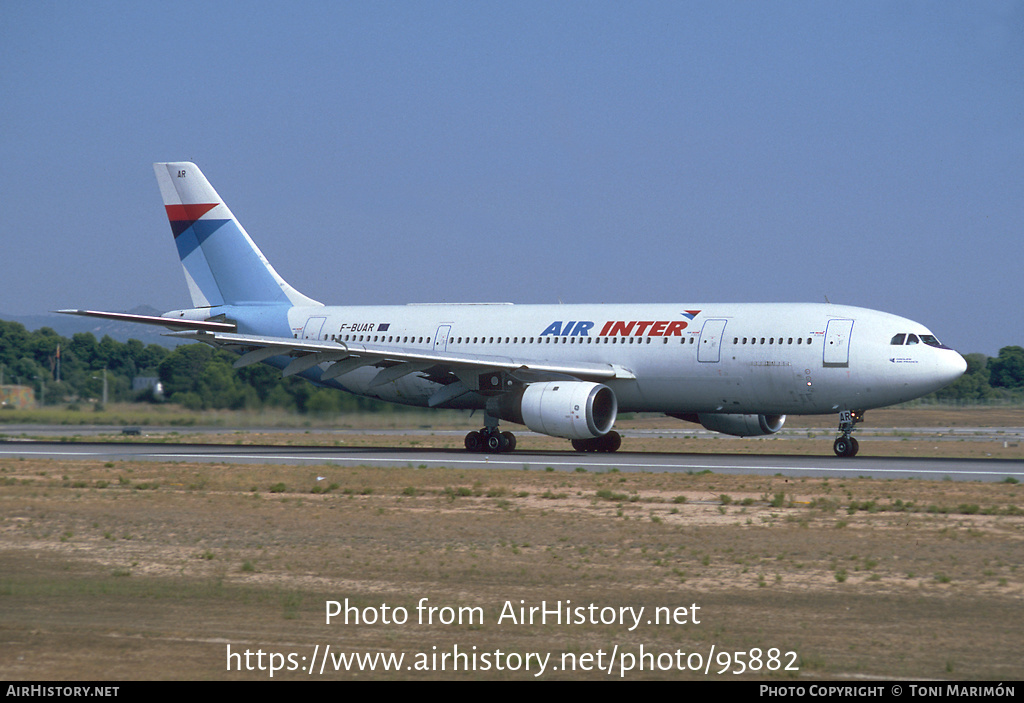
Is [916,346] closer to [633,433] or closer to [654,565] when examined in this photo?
[654,565]

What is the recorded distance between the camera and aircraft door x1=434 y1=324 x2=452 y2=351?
119 feet

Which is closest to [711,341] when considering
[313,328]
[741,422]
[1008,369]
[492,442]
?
[741,422]

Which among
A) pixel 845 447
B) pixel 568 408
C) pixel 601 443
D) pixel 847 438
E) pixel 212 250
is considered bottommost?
pixel 601 443

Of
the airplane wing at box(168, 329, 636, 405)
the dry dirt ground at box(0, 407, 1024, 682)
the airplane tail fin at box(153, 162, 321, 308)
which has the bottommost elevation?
the dry dirt ground at box(0, 407, 1024, 682)

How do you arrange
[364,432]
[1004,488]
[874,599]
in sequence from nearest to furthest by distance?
[874,599]
[1004,488]
[364,432]

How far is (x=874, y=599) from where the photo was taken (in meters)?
12.1

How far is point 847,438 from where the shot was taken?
3050 centimetres

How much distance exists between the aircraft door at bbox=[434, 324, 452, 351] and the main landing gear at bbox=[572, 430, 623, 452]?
509cm

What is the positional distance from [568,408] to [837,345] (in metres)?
7.13

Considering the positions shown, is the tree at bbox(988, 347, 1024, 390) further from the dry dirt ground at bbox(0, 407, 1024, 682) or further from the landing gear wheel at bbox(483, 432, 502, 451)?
the dry dirt ground at bbox(0, 407, 1024, 682)

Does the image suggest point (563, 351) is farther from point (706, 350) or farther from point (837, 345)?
point (837, 345)

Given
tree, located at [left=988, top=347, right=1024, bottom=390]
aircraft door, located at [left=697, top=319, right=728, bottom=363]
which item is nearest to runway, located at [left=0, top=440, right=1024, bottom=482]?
aircraft door, located at [left=697, top=319, right=728, bottom=363]
